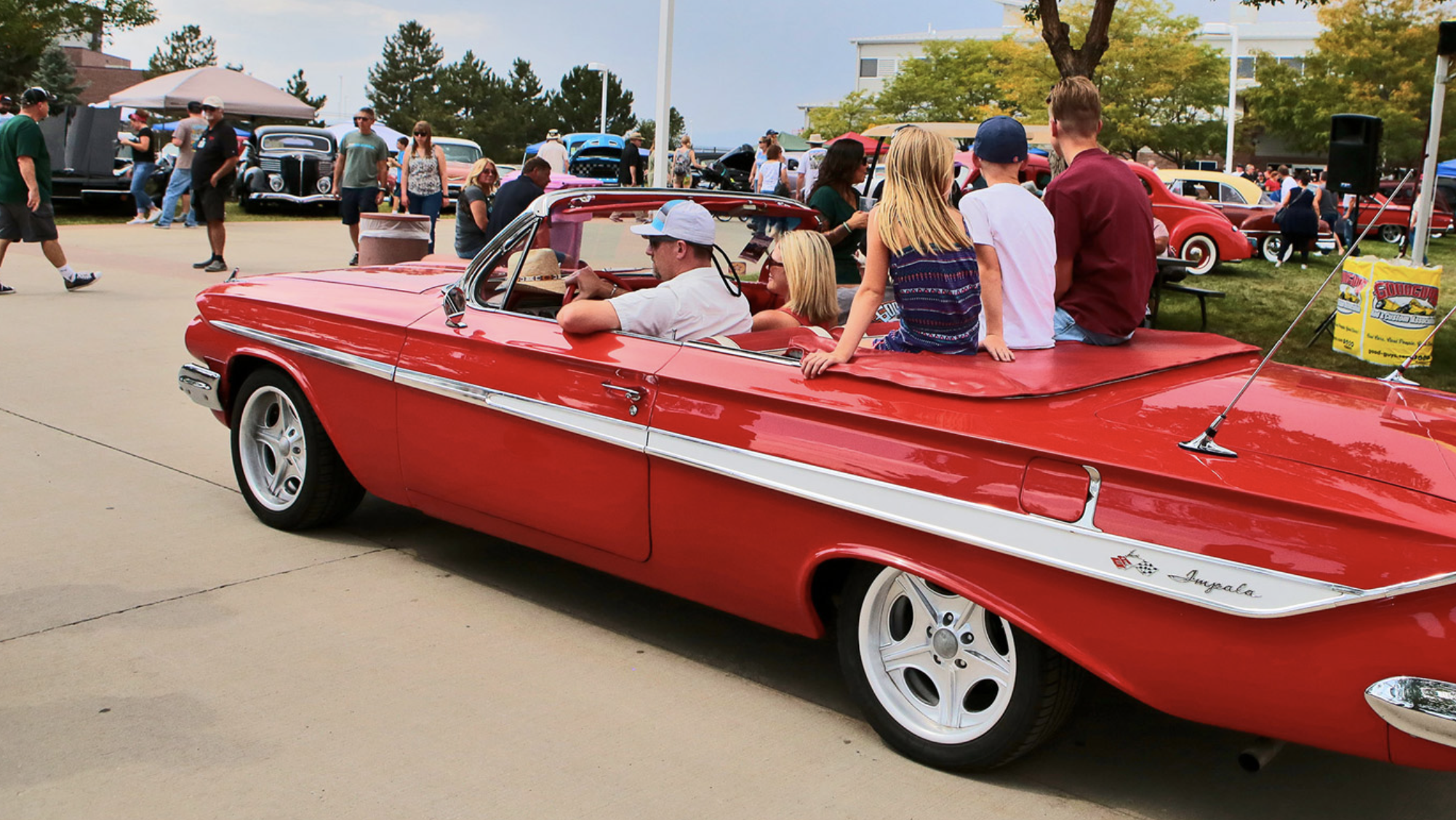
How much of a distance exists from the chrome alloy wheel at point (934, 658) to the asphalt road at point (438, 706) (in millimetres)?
142

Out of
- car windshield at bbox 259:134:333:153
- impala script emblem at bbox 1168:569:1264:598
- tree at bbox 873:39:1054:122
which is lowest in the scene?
impala script emblem at bbox 1168:569:1264:598

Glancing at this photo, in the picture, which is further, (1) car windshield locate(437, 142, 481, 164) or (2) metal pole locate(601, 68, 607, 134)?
(2) metal pole locate(601, 68, 607, 134)

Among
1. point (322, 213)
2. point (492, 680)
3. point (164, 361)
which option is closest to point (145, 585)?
point (492, 680)

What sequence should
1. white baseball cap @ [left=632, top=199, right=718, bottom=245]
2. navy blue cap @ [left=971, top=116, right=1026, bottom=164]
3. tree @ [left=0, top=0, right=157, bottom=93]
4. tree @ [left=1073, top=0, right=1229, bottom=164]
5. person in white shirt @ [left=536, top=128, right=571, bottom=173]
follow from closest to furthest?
navy blue cap @ [left=971, top=116, right=1026, bottom=164]
white baseball cap @ [left=632, top=199, right=718, bottom=245]
person in white shirt @ [left=536, top=128, right=571, bottom=173]
tree @ [left=0, top=0, right=157, bottom=93]
tree @ [left=1073, top=0, right=1229, bottom=164]

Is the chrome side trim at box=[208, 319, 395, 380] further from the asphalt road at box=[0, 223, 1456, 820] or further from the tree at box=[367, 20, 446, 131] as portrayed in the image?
the tree at box=[367, 20, 446, 131]

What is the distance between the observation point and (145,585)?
173 inches

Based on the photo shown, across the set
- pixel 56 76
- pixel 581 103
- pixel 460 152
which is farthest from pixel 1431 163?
pixel 581 103

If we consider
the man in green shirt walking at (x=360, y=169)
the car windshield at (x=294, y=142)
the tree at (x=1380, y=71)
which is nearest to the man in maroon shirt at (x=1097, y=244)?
the man in green shirt walking at (x=360, y=169)

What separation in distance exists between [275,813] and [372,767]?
287 mm

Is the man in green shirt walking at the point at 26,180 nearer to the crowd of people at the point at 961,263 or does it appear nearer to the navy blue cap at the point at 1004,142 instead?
the crowd of people at the point at 961,263

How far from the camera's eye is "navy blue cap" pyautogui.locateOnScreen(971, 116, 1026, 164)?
3887mm

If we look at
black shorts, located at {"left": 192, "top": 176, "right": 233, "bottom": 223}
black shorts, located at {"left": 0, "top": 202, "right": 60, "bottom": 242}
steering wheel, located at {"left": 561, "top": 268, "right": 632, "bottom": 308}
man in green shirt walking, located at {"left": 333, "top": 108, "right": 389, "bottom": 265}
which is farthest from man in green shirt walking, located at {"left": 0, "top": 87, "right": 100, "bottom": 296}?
steering wheel, located at {"left": 561, "top": 268, "right": 632, "bottom": 308}

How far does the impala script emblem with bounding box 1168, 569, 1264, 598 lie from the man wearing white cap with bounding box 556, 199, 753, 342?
1.83 meters

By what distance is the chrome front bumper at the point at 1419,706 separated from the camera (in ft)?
8.11
